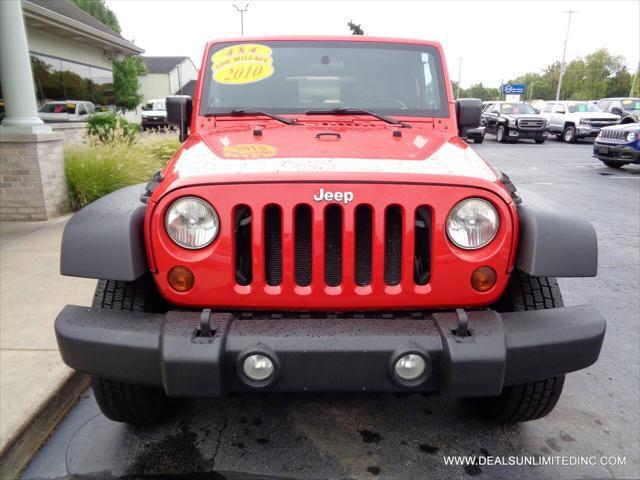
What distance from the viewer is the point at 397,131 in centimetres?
273

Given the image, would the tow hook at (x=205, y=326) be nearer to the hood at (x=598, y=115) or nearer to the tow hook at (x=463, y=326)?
the tow hook at (x=463, y=326)

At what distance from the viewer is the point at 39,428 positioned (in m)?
2.54

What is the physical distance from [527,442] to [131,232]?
6.78ft

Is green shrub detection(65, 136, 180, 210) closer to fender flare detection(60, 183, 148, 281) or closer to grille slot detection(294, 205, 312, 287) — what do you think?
fender flare detection(60, 183, 148, 281)

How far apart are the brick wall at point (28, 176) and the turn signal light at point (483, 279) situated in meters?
5.76

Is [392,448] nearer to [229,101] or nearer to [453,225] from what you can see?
[453,225]

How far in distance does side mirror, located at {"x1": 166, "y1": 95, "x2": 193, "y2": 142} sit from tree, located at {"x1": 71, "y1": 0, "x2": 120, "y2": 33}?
171ft

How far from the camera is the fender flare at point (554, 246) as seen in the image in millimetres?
1940

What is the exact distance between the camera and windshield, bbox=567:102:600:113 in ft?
75.4

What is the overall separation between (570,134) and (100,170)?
21.5 meters

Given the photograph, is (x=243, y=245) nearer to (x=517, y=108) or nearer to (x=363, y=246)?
(x=363, y=246)

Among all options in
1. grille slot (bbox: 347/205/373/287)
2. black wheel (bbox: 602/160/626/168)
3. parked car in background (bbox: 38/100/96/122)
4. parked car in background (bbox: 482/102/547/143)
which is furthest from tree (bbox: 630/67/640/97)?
grille slot (bbox: 347/205/373/287)

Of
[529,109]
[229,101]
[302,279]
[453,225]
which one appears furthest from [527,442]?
[529,109]

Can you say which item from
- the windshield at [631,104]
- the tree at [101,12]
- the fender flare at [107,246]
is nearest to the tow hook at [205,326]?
the fender flare at [107,246]
